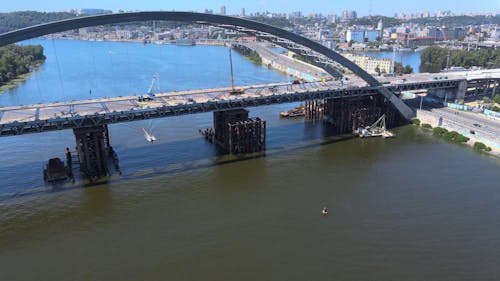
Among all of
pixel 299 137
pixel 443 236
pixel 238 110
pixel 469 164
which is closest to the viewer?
pixel 443 236

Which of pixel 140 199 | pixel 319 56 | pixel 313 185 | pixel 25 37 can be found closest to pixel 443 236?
pixel 313 185

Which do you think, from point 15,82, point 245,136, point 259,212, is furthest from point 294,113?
point 15,82

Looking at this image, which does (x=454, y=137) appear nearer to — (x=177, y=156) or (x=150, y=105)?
(x=177, y=156)

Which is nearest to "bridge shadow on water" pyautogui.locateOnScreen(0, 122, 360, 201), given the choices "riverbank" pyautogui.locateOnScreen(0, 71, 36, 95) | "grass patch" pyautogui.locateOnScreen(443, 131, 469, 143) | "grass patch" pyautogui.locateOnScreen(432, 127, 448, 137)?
"grass patch" pyautogui.locateOnScreen(432, 127, 448, 137)

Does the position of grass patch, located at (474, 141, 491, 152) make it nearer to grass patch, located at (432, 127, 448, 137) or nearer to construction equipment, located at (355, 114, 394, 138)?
grass patch, located at (432, 127, 448, 137)

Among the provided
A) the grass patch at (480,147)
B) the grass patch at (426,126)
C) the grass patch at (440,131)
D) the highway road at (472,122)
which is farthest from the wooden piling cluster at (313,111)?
the grass patch at (480,147)

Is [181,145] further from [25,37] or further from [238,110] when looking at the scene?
[25,37]
